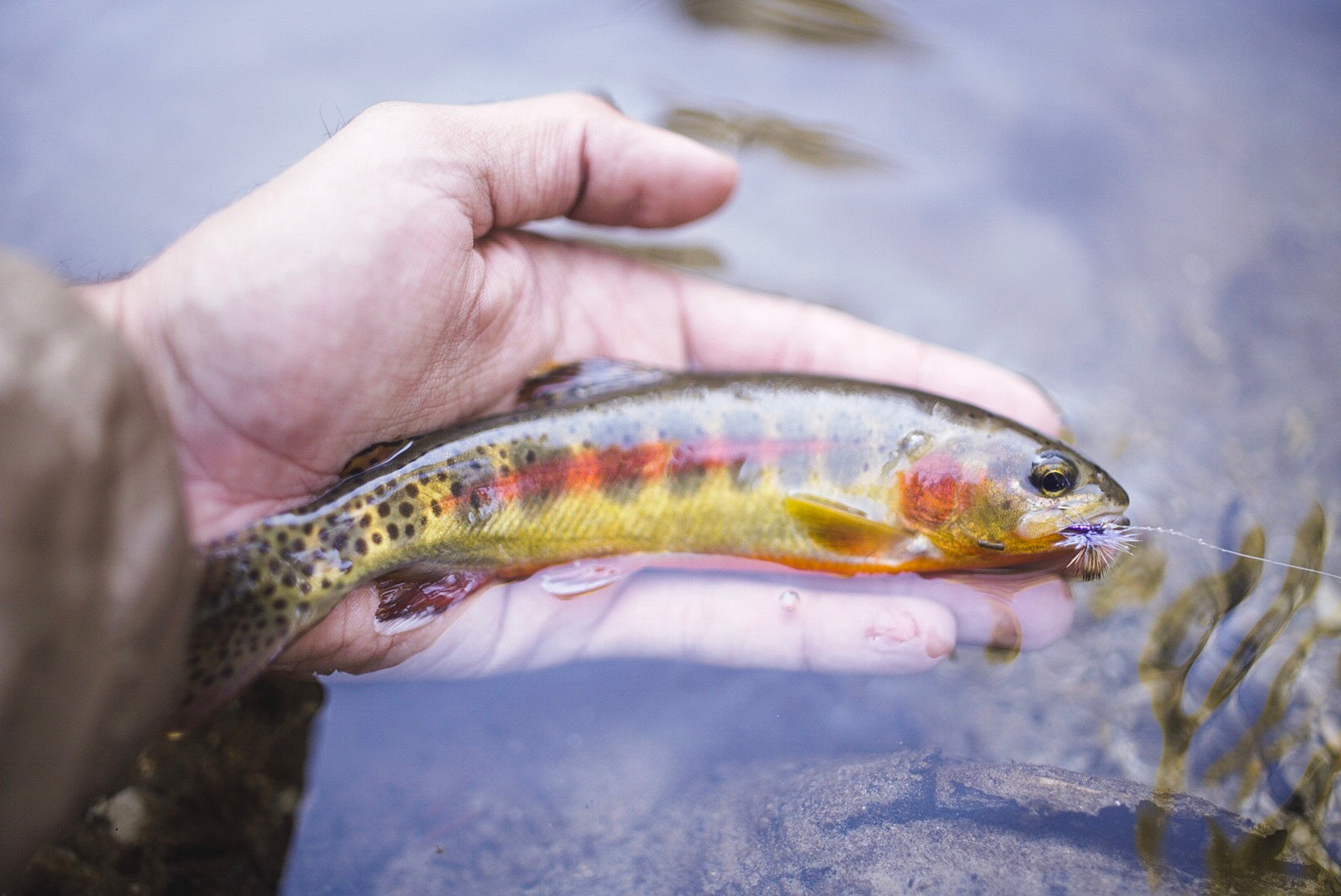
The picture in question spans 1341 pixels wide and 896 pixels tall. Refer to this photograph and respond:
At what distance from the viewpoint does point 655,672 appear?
4.06 meters

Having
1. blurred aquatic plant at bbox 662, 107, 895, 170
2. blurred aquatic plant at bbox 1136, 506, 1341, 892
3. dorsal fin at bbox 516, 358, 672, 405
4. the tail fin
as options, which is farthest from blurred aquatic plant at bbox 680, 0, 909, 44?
the tail fin

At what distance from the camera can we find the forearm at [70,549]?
1.83 metres

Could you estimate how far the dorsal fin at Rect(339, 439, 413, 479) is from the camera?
133 inches

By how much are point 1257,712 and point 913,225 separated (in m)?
3.51

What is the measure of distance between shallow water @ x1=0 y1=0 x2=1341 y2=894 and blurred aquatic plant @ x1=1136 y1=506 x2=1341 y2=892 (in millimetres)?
52

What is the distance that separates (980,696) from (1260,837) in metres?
1.13

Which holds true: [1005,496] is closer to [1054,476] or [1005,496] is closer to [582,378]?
[1054,476]

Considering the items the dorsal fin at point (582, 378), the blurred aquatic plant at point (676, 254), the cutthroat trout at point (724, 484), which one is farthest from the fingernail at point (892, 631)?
the blurred aquatic plant at point (676, 254)

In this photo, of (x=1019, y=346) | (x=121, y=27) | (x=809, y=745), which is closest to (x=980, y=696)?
(x=809, y=745)

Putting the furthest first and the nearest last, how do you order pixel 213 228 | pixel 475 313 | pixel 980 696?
1. pixel 980 696
2. pixel 475 313
3. pixel 213 228

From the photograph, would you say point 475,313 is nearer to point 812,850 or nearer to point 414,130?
point 414,130

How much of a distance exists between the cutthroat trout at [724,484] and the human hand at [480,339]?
20 cm

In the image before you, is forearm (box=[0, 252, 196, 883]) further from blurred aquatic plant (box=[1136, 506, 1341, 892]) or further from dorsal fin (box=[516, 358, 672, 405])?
blurred aquatic plant (box=[1136, 506, 1341, 892])

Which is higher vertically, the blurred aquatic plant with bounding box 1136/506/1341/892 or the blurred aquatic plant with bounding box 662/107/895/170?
the blurred aquatic plant with bounding box 662/107/895/170
